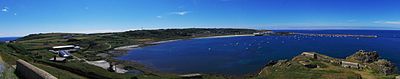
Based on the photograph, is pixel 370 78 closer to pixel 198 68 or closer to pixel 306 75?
pixel 306 75

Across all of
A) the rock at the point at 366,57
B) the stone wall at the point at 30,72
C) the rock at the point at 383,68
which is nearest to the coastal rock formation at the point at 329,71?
the rock at the point at 383,68

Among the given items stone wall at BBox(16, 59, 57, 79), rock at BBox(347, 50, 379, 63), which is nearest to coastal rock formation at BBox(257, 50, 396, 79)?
rock at BBox(347, 50, 379, 63)

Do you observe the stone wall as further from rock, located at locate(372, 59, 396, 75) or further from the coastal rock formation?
rock, located at locate(372, 59, 396, 75)

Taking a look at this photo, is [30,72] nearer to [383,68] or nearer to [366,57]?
[383,68]

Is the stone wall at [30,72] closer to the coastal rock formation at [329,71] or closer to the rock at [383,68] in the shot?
the coastal rock formation at [329,71]


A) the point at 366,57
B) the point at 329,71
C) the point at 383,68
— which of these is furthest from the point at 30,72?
the point at 366,57

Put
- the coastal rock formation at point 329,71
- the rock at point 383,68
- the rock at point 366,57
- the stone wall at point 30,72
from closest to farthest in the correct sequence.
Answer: the stone wall at point 30,72, the coastal rock formation at point 329,71, the rock at point 383,68, the rock at point 366,57

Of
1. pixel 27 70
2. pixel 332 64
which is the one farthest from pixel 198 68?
pixel 27 70

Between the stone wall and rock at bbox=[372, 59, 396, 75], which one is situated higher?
the stone wall

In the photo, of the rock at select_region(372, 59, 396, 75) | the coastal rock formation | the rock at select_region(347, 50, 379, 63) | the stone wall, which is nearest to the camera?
the stone wall
